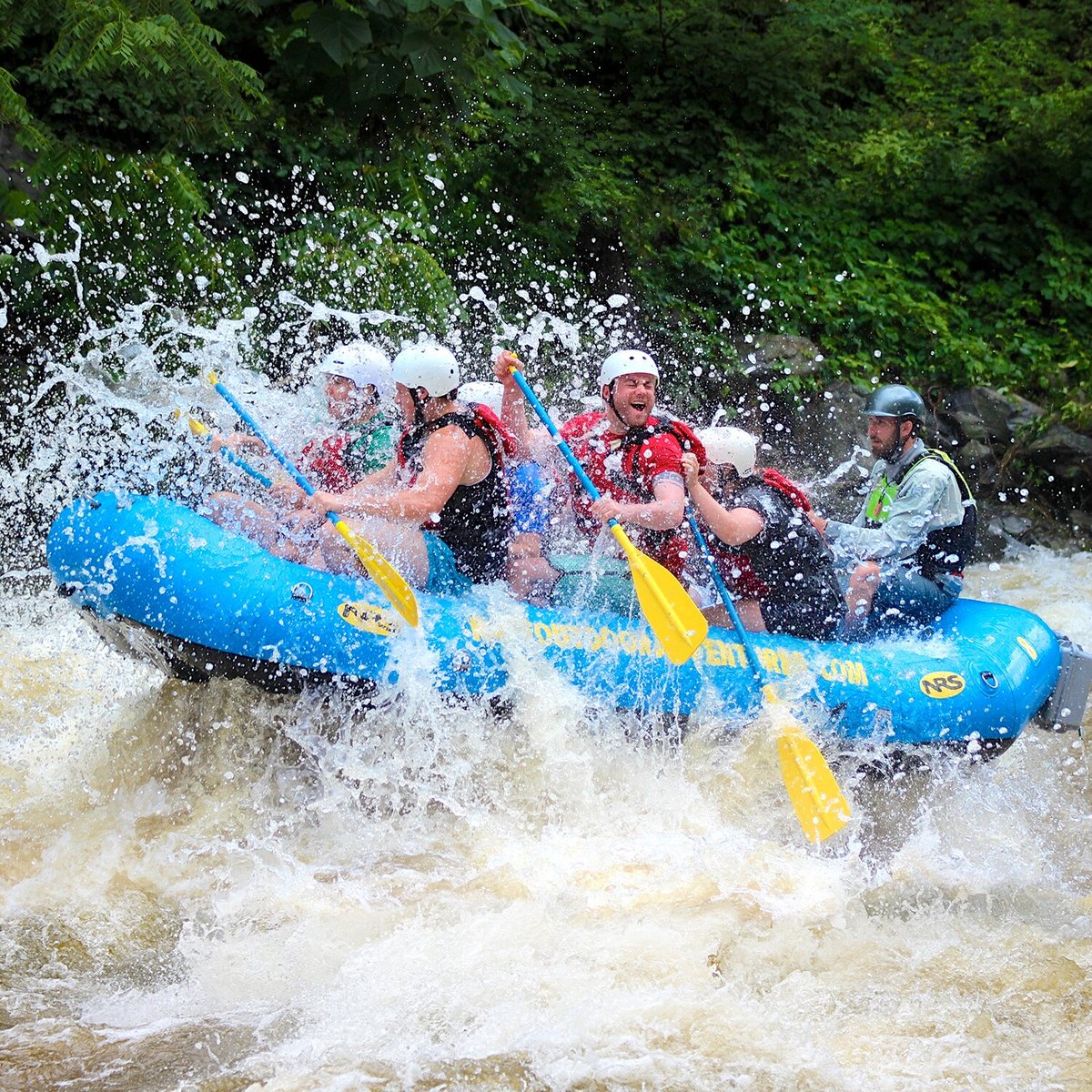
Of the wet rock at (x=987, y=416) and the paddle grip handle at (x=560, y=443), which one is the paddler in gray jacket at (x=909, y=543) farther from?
→ the wet rock at (x=987, y=416)

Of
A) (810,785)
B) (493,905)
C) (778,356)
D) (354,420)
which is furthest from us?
(778,356)

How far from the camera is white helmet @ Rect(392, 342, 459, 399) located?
4527mm

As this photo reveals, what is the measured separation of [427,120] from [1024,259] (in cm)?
552

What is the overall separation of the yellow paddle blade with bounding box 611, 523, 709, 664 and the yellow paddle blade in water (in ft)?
2.57

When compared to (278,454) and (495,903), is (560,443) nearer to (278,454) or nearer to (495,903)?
(278,454)

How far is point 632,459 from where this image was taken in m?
4.66

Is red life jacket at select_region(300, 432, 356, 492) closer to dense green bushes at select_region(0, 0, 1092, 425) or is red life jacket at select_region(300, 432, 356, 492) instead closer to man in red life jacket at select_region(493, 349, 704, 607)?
man in red life jacket at select_region(493, 349, 704, 607)

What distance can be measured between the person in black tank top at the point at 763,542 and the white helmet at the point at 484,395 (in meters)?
1.04

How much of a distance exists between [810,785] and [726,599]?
0.74 m

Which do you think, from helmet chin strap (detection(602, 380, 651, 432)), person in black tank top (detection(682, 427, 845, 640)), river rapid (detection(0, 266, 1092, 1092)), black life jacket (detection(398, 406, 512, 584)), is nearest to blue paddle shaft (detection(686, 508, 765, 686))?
person in black tank top (detection(682, 427, 845, 640))

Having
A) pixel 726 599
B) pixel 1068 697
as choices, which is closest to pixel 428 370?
pixel 726 599

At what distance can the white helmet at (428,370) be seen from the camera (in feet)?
14.9

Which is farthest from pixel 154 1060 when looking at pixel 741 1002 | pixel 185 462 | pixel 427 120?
pixel 427 120

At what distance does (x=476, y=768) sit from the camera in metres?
4.62
